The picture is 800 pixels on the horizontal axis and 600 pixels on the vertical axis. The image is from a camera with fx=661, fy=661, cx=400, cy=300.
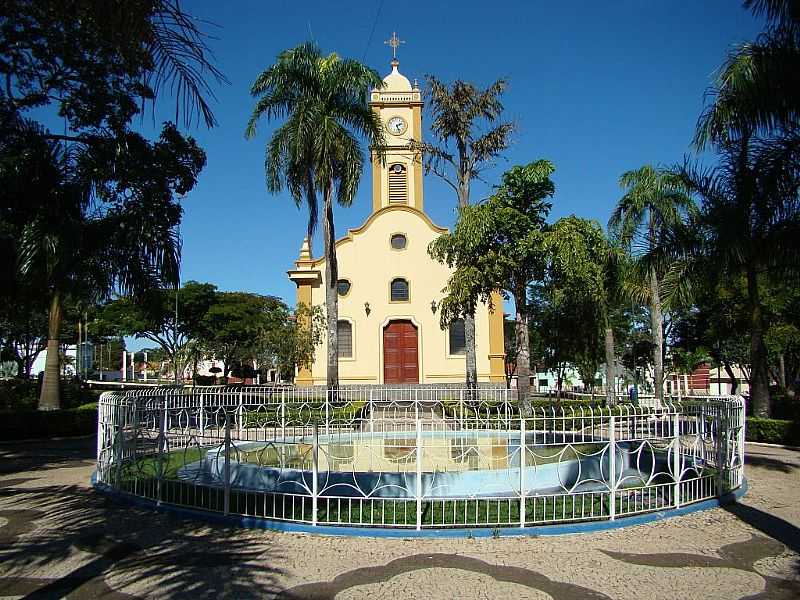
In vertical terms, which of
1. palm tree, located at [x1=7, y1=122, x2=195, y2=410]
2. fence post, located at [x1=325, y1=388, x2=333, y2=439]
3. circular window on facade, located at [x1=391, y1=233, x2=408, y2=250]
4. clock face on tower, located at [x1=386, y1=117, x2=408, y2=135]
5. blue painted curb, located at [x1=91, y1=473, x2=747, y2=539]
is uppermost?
clock face on tower, located at [x1=386, y1=117, x2=408, y2=135]

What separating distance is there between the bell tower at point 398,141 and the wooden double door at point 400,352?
6018 mm

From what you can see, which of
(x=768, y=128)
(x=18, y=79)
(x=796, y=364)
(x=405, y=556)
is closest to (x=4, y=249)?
(x=18, y=79)

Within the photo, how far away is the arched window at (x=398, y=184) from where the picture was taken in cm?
3319

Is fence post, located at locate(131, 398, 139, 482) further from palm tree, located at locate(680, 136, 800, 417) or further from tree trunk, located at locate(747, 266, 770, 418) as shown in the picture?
Answer: tree trunk, located at locate(747, 266, 770, 418)

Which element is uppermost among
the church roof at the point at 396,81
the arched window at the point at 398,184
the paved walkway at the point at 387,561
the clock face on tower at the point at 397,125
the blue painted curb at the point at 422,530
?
the church roof at the point at 396,81

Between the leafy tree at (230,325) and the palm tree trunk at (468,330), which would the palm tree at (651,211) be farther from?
the leafy tree at (230,325)

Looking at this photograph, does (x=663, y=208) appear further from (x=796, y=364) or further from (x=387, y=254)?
(x=796, y=364)

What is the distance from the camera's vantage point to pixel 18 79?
9062 mm

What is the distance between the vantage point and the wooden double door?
31109 millimetres

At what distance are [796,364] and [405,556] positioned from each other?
33.5m

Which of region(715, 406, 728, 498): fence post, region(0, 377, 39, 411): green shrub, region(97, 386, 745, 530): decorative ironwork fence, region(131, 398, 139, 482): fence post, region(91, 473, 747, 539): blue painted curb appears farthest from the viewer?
region(0, 377, 39, 411): green shrub

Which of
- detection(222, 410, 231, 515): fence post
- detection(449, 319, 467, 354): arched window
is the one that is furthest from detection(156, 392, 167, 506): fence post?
detection(449, 319, 467, 354): arched window

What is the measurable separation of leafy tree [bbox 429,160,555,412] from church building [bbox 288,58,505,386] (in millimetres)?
12433

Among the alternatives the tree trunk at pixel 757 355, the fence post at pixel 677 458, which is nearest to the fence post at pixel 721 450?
the fence post at pixel 677 458
